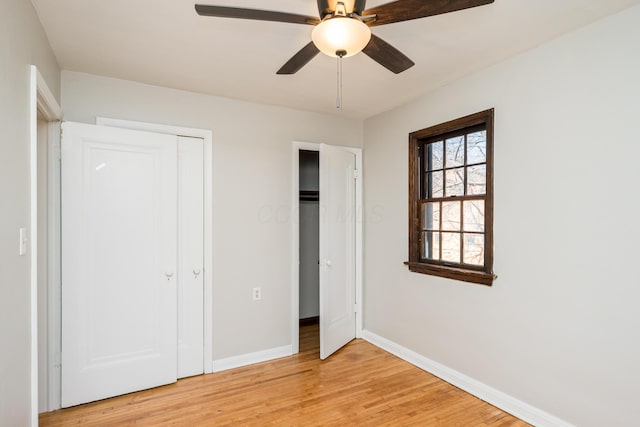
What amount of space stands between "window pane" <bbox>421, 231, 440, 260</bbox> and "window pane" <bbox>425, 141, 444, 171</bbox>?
62cm

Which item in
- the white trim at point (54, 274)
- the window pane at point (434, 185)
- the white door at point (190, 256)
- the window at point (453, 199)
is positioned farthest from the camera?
the window pane at point (434, 185)

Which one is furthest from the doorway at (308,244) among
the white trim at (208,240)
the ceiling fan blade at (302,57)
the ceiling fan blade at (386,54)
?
the ceiling fan blade at (386,54)

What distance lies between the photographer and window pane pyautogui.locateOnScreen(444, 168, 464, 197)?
2.95 metres

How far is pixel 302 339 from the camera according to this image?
4.05 metres

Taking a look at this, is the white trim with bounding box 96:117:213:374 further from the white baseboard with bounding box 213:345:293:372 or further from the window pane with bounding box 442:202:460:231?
the window pane with bounding box 442:202:460:231

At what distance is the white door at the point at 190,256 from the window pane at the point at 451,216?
2.20m

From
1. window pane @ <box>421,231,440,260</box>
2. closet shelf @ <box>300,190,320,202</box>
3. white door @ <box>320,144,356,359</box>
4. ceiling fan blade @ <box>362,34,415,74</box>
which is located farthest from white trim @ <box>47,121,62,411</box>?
window pane @ <box>421,231,440,260</box>

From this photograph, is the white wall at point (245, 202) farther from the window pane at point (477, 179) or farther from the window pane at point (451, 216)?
the window pane at point (477, 179)

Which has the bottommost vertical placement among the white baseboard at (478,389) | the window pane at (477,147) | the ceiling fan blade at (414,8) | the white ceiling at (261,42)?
the white baseboard at (478,389)

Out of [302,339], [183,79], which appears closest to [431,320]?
[302,339]

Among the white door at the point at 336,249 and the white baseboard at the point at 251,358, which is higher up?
the white door at the point at 336,249

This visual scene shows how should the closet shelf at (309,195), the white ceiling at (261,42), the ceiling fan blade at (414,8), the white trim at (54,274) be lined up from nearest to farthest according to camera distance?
the ceiling fan blade at (414,8) < the white ceiling at (261,42) < the white trim at (54,274) < the closet shelf at (309,195)

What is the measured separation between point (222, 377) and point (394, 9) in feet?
10.1

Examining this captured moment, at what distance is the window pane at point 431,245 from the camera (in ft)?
10.4
